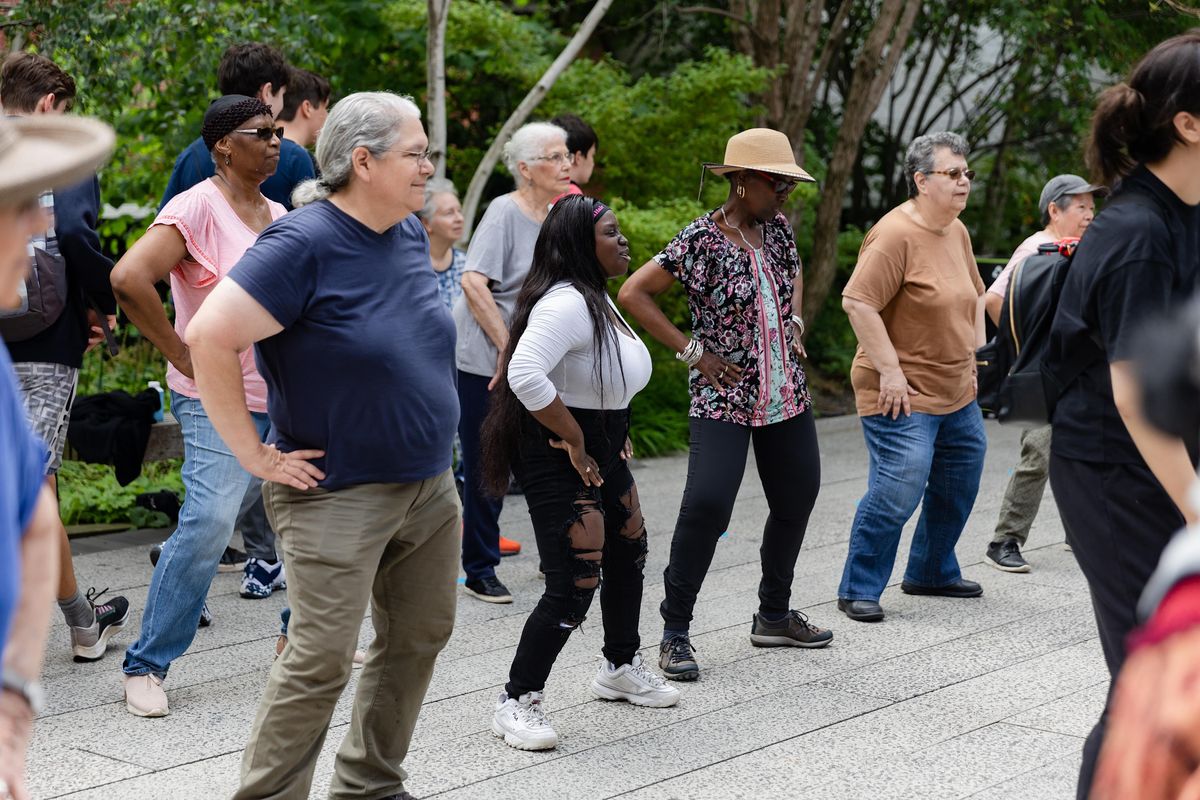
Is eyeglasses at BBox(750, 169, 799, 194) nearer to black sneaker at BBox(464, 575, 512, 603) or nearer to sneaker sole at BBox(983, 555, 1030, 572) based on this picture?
black sneaker at BBox(464, 575, 512, 603)

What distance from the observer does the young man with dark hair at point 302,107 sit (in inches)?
259

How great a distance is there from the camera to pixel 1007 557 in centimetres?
718

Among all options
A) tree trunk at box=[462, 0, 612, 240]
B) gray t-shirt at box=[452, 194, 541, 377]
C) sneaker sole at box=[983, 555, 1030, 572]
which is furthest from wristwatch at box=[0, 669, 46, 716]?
tree trunk at box=[462, 0, 612, 240]

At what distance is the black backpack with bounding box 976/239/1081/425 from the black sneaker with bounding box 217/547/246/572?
4471mm

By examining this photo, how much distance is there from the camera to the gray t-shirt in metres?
6.57

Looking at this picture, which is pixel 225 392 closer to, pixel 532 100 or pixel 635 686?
pixel 635 686

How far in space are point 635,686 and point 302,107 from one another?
3151 millimetres

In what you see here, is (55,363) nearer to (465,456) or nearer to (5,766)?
(465,456)

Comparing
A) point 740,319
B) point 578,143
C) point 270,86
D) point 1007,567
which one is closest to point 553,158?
point 578,143

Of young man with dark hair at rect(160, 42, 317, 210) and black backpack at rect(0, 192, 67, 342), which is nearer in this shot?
black backpack at rect(0, 192, 67, 342)

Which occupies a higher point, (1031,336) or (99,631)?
(1031,336)

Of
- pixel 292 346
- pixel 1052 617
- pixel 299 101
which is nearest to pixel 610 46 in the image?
pixel 299 101

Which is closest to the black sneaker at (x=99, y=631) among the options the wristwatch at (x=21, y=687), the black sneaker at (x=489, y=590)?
the black sneaker at (x=489, y=590)

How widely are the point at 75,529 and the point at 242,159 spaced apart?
3.45 m
